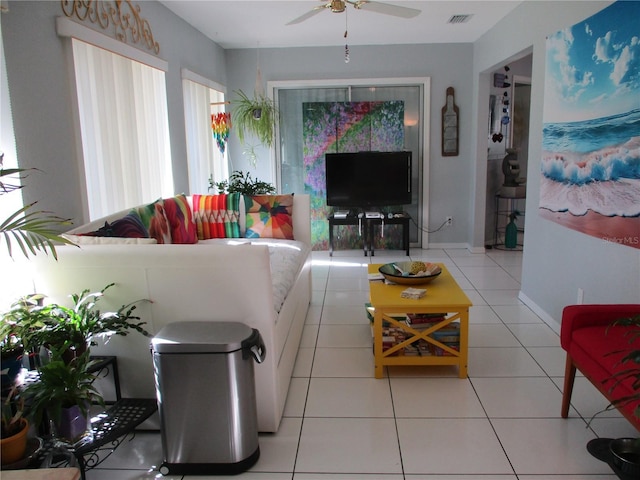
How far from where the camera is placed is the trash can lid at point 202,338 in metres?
2.01

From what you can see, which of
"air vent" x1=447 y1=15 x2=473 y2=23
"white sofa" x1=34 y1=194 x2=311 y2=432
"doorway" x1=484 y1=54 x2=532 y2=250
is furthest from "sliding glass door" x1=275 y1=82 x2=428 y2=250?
"white sofa" x1=34 y1=194 x2=311 y2=432

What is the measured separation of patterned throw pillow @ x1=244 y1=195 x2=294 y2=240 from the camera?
430cm

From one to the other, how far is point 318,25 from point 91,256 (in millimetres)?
3658

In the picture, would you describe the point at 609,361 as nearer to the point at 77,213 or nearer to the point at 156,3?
the point at 77,213

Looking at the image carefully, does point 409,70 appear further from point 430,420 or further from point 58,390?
point 58,390

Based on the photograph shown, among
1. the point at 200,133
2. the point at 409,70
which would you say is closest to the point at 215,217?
the point at 200,133

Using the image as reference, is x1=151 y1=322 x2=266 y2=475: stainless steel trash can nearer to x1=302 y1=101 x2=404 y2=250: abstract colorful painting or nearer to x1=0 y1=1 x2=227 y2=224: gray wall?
x1=0 y1=1 x2=227 y2=224: gray wall

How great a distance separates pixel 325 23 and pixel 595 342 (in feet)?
12.9

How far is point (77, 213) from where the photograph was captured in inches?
114

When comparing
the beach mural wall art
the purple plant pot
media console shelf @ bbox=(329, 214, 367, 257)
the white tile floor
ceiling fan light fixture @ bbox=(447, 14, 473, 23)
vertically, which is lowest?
the white tile floor

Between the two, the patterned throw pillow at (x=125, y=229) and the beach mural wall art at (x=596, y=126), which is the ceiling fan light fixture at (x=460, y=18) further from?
the patterned throw pillow at (x=125, y=229)

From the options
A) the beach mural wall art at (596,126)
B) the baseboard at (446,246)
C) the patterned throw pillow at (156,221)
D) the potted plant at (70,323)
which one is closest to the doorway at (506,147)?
the baseboard at (446,246)

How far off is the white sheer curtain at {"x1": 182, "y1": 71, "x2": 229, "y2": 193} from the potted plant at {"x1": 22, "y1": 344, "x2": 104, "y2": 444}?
3.02 metres

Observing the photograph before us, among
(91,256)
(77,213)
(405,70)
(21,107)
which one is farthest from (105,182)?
(405,70)
